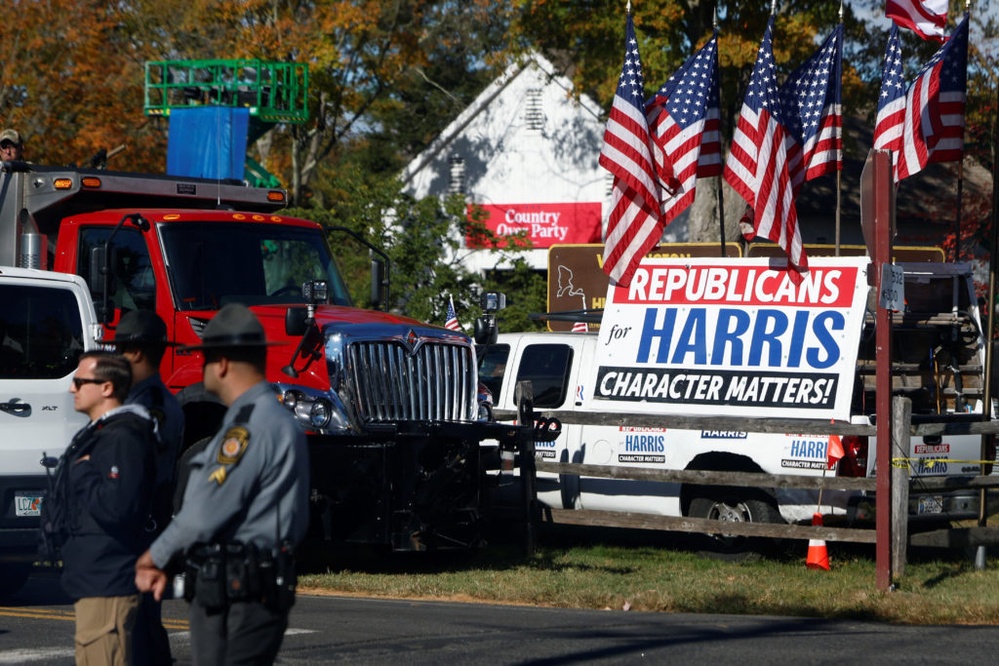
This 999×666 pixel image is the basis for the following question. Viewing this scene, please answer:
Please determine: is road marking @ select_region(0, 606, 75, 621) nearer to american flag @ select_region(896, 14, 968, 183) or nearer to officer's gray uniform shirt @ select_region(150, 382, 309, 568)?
officer's gray uniform shirt @ select_region(150, 382, 309, 568)

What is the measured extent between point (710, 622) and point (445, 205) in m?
14.3

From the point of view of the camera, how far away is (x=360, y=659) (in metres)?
8.32

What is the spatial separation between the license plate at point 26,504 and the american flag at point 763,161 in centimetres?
748

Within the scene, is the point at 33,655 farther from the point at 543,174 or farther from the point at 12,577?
the point at 543,174

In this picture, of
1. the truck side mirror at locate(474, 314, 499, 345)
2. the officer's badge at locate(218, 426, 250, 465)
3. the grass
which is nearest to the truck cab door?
the grass

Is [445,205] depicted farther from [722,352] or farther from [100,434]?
[100,434]

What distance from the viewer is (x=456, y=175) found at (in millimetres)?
41281

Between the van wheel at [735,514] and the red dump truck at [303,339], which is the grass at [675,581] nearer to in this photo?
the van wheel at [735,514]

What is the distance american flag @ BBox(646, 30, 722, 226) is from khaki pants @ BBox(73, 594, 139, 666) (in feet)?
33.8

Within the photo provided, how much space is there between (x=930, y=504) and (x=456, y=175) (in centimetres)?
2963

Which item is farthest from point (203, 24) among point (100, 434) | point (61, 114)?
point (100, 434)

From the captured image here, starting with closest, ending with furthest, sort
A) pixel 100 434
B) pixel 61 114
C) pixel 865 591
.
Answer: pixel 100 434 → pixel 865 591 → pixel 61 114

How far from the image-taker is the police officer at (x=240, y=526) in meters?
4.87

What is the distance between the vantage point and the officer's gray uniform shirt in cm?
488
